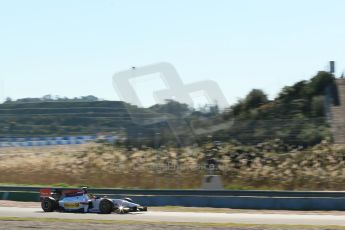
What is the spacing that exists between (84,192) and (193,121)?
17.1m

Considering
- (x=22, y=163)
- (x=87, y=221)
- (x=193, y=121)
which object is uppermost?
(x=193, y=121)

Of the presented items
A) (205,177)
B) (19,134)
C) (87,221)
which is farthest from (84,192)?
(19,134)

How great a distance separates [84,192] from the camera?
18141mm

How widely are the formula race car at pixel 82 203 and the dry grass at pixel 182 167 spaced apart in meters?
9.04

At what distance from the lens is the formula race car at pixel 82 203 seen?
17750mm

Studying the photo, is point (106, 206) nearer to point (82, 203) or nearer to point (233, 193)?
point (82, 203)

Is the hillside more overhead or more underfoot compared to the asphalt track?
more overhead

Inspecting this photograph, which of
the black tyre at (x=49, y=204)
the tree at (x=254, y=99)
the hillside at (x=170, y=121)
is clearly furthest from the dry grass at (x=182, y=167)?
the tree at (x=254, y=99)

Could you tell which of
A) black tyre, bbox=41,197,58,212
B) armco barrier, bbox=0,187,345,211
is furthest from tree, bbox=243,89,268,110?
black tyre, bbox=41,197,58,212

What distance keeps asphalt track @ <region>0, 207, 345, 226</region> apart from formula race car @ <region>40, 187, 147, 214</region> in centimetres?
31

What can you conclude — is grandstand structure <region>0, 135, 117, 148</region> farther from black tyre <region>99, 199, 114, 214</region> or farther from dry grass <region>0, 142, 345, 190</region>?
black tyre <region>99, 199, 114, 214</region>

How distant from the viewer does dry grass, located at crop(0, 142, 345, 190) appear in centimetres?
2691

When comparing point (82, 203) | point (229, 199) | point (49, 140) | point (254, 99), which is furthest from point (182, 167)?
point (254, 99)

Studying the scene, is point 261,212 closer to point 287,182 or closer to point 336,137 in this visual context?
point 287,182
